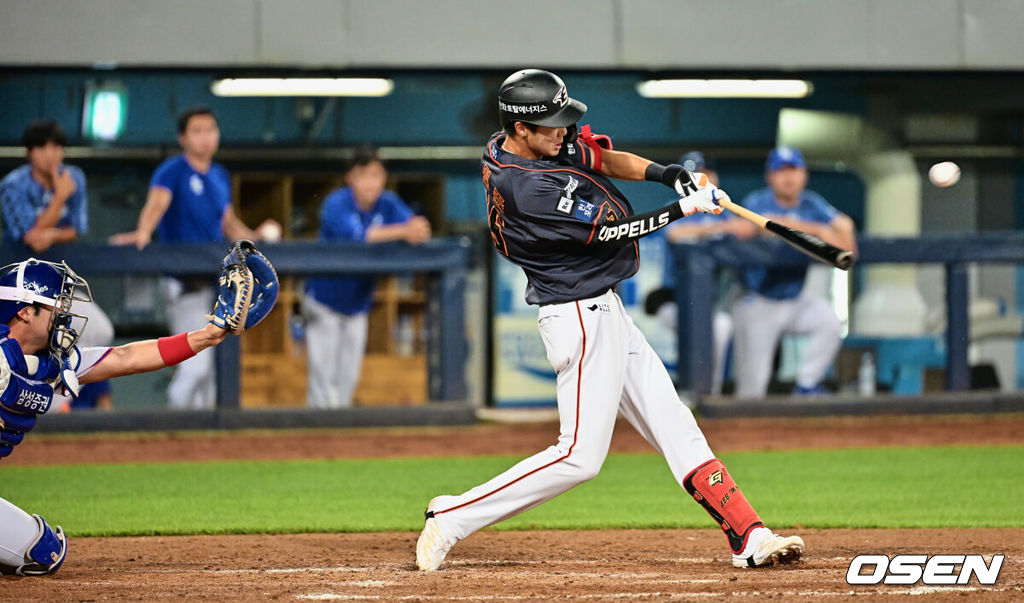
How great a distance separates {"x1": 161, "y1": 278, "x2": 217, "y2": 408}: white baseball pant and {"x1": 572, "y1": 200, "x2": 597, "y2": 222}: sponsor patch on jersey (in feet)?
15.0

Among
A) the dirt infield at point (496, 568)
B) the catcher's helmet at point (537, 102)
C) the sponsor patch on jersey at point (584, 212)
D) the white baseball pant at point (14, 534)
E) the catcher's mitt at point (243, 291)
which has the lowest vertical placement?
the dirt infield at point (496, 568)

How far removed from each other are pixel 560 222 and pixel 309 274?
461cm

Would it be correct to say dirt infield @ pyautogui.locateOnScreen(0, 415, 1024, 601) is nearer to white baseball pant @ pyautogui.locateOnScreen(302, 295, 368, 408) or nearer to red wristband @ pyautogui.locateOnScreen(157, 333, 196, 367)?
red wristband @ pyautogui.locateOnScreen(157, 333, 196, 367)

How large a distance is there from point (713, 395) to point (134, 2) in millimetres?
5410

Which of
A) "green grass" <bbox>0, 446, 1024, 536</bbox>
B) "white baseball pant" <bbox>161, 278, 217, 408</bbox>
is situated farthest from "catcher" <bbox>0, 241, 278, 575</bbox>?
"white baseball pant" <bbox>161, 278, 217, 408</bbox>

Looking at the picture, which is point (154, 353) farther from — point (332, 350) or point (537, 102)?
point (332, 350)

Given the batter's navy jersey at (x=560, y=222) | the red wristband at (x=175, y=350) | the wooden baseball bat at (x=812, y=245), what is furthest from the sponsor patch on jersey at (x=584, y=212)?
the red wristband at (x=175, y=350)

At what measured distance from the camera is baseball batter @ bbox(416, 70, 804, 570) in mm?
4055

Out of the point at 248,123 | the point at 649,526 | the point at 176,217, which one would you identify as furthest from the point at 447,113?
the point at 649,526

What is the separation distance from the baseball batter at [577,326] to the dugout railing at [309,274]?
426 centimetres

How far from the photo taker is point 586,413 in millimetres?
4078

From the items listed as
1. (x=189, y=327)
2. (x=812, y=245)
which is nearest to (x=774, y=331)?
(x=189, y=327)

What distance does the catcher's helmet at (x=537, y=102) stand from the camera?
13.3 feet

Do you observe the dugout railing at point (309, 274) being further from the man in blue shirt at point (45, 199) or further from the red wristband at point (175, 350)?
the red wristband at point (175, 350)
